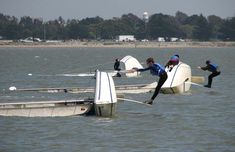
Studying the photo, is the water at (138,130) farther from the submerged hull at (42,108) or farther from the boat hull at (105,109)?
the submerged hull at (42,108)

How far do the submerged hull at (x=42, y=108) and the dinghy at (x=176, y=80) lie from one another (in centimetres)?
1100

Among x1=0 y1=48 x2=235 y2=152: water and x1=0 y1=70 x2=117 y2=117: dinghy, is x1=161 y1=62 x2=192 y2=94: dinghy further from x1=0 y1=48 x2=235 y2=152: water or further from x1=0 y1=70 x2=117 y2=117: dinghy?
x1=0 y1=70 x2=117 y2=117: dinghy

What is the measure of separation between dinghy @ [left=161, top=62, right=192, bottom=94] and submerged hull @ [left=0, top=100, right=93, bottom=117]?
11.0 meters

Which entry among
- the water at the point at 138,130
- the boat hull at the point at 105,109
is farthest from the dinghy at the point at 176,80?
the boat hull at the point at 105,109

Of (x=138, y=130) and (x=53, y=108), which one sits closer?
(x=138, y=130)

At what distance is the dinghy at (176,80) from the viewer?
139 feet

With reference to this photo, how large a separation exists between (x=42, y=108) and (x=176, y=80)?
12229mm

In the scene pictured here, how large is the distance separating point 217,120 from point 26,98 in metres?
12.1

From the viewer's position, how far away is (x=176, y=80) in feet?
139

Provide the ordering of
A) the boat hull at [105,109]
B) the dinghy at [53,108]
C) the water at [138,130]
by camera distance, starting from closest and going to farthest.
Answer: the water at [138,130]
the boat hull at [105,109]
the dinghy at [53,108]

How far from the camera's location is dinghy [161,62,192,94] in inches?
1663

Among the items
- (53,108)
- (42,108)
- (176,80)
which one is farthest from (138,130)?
(176,80)

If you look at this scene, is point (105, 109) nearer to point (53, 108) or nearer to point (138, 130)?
point (53, 108)

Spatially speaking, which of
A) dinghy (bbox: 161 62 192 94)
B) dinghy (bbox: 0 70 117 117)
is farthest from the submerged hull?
dinghy (bbox: 161 62 192 94)
